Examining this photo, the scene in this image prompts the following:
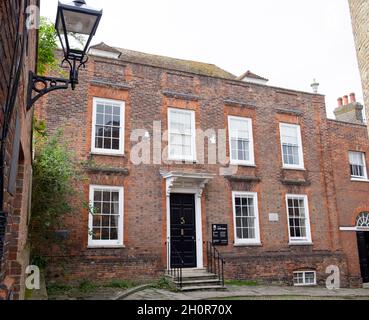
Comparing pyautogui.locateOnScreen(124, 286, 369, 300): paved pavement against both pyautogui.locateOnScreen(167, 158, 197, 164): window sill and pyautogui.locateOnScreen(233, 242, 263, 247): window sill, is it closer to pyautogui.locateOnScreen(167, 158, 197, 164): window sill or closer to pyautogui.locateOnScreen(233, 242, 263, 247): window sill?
pyautogui.locateOnScreen(233, 242, 263, 247): window sill

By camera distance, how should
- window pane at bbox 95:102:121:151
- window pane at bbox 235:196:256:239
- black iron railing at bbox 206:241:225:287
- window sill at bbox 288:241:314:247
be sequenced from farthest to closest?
window sill at bbox 288:241:314:247, window pane at bbox 235:196:256:239, black iron railing at bbox 206:241:225:287, window pane at bbox 95:102:121:151

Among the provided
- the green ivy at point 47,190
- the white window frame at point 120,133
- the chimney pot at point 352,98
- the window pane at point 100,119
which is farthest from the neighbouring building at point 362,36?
the chimney pot at point 352,98

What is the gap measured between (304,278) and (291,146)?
5.51 metres

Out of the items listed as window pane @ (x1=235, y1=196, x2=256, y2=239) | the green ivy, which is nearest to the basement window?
window pane @ (x1=235, y1=196, x2=256, y2=239)

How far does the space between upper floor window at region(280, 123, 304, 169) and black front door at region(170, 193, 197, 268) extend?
16.3ft

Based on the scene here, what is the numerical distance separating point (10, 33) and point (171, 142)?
35.6 feet

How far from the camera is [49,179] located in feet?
32.3

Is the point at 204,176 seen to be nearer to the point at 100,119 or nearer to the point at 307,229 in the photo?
the point at 100,119

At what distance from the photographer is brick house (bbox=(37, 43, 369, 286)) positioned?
11992 mm

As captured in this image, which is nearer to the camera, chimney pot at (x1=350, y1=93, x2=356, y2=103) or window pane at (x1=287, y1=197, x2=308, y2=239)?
window pane at (x1=287, y1=197, x2=308, y2=239)

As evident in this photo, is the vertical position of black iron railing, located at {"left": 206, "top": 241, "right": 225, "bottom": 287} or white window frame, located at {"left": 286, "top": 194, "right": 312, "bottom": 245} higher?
white window frame, located at {"left": 286, "top": 194, "right": 312, "bottom": 245}
